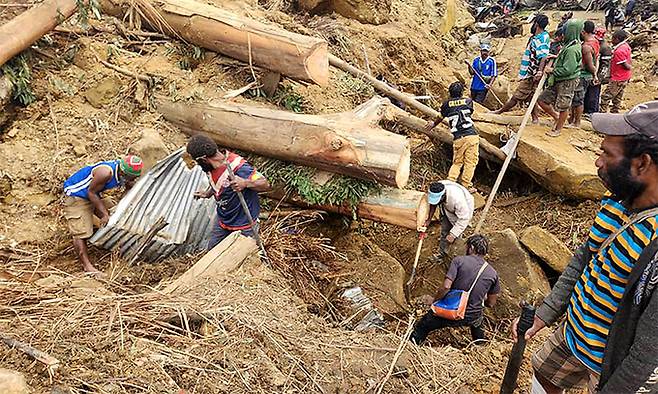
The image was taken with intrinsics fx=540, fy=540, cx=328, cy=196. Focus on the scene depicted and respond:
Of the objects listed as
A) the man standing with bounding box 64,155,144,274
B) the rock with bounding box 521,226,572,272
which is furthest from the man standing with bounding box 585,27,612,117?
the man standing with bounding box 64,155,144,274

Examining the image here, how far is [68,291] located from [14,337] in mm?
686

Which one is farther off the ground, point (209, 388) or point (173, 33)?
point (173, 33)

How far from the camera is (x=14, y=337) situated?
2.77 meters

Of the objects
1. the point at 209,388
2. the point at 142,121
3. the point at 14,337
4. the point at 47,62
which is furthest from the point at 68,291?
the point at 47,62

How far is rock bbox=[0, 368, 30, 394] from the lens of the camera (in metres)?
2.30

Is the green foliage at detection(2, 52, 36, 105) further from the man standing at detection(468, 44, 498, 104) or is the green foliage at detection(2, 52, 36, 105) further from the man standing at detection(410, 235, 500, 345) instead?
the man standing at detection(468, 44, 498, 104)

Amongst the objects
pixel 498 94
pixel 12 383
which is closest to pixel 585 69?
pixel 498 94

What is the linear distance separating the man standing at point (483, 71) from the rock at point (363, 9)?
1.91 metres

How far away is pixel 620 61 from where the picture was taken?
8125 mm

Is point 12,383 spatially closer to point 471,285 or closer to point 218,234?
point 218,234

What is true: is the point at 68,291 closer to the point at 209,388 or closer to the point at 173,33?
the point at 209,388

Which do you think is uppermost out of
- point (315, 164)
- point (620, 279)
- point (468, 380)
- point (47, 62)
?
point (620, 279)

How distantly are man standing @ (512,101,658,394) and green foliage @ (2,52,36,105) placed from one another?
537 centimetres

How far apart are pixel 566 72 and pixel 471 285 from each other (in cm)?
382
